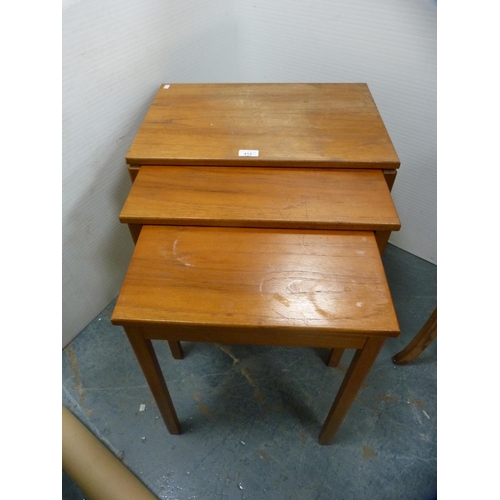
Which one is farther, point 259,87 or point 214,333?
point 259,87

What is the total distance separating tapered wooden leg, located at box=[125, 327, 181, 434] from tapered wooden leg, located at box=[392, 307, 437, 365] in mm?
755

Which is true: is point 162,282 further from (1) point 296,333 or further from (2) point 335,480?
(2) point 335,480

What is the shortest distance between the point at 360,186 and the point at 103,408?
1.04 metres

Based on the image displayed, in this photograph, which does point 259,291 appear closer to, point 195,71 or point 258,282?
point 258,282

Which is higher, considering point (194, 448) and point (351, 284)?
point (351, 284)

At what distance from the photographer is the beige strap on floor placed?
0.85 meters

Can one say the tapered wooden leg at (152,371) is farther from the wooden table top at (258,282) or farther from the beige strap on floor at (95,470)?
the beige strap on floor at (95,470)

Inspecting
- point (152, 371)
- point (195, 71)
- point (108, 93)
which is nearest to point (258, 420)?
point (152, 371)

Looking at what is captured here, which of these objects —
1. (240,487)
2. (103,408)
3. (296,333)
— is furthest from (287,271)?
(103,408)

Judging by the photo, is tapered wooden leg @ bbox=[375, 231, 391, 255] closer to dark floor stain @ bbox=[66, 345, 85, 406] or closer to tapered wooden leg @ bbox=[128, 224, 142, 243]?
tapered wooden leg @ bbox=[128, 224, 142, 243]

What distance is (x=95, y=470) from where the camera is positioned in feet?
2.91

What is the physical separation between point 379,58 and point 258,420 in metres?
1.24

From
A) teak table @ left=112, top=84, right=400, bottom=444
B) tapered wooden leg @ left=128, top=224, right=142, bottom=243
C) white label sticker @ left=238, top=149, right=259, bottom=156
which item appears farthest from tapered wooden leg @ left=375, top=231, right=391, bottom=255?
tapered wooden leg @ left=128, top=224, right=142, bottom=243

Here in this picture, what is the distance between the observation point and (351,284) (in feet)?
2.21
